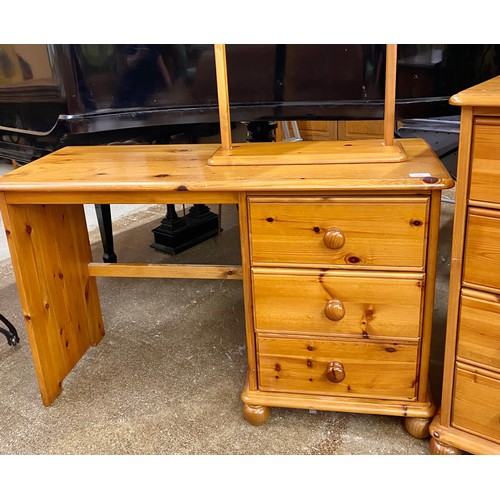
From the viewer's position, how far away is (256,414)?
4.42 feet

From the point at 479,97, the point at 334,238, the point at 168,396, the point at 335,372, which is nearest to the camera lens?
the point at 479,97

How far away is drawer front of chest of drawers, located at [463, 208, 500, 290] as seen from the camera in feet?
3.32

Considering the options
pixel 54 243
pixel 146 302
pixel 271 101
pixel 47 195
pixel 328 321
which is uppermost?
pixel 271 101

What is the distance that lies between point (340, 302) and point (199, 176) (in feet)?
1.47

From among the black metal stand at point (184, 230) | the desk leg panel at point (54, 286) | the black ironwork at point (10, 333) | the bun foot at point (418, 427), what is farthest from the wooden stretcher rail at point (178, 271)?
the black metal stand at point (184, 230)

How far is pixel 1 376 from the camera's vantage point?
64.3 inches

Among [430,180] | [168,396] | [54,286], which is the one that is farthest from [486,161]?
[54,286]

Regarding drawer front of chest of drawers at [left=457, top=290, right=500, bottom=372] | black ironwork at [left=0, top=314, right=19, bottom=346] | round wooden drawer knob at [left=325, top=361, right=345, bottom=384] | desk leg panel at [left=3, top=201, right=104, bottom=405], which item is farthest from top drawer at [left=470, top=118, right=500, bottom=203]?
black ironwork at [left=0, top=314, right=19, bottom=346]

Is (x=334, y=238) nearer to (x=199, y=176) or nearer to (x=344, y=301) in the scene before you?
(x=344, y=301)

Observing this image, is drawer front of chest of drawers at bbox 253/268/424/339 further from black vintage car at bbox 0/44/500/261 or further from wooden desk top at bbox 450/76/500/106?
black vintage car at bbox 0/44/500/261

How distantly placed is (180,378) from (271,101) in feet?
3.15

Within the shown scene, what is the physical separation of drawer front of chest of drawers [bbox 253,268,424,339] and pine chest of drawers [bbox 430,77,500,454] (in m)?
0.10
